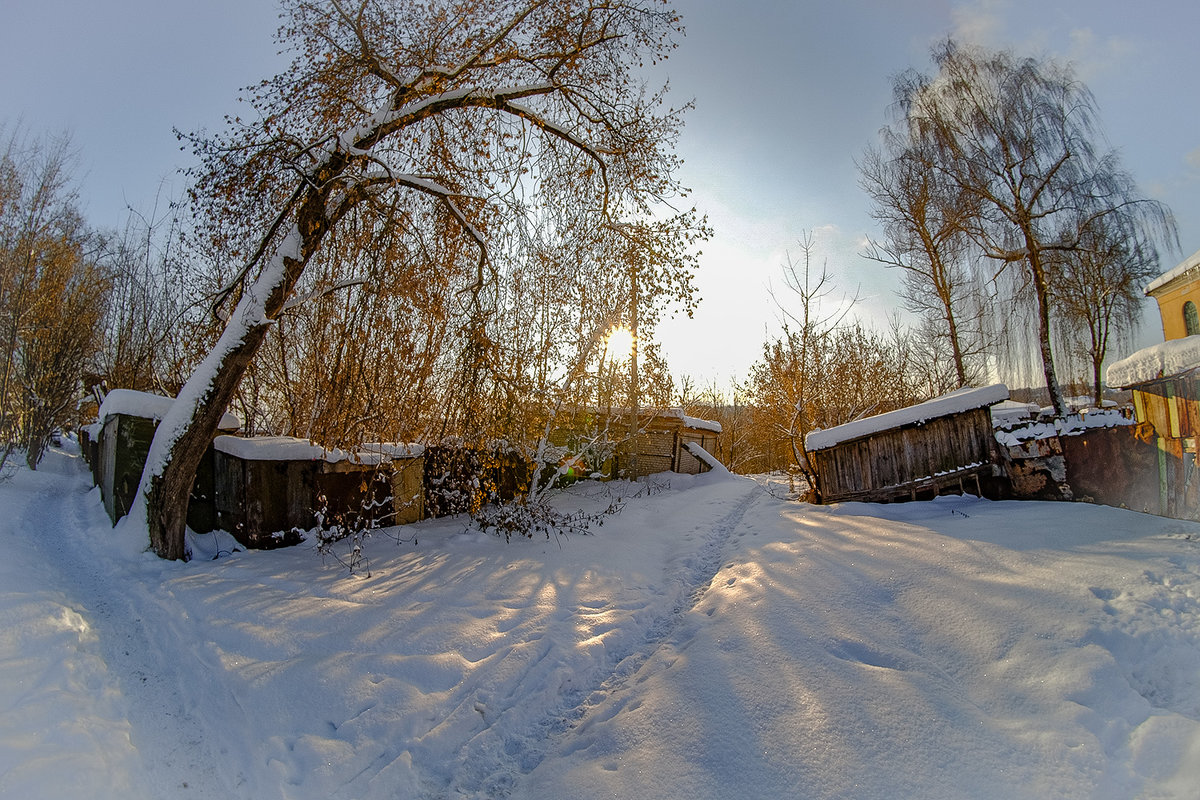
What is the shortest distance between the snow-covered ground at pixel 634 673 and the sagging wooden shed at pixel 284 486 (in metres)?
1.03

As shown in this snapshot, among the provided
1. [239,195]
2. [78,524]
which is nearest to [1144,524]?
[239,195]

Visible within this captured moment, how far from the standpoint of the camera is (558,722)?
12.5ft

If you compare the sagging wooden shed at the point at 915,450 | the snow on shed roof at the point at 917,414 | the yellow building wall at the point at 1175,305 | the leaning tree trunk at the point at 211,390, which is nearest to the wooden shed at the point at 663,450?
the snow on shed roof at the point at 917,414

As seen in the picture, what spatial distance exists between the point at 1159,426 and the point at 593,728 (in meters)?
8.09

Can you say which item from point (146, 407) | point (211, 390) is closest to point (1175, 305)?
point (211, 390)

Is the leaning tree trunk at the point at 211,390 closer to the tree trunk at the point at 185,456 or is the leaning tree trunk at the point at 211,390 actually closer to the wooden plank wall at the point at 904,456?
the tree trunk at the point at 185,456

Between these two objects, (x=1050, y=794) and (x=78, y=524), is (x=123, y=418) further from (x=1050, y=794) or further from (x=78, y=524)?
(x=1050, y=794)

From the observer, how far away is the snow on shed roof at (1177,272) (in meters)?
11.4

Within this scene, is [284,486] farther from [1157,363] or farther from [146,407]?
[1157,363]

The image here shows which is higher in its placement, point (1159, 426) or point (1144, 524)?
point (1159, 426)

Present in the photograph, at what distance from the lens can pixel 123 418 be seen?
836 centimetres

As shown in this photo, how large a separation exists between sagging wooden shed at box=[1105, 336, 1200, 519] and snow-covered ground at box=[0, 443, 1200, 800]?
1.28 metres

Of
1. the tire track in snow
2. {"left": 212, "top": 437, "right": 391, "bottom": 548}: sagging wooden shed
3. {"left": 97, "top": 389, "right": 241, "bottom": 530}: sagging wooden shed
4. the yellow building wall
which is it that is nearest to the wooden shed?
{"left": 212, "top": 437, "right": 391, "bottom": 548}: sagging wooden shed

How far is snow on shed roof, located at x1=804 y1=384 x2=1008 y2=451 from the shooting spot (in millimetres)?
8766
